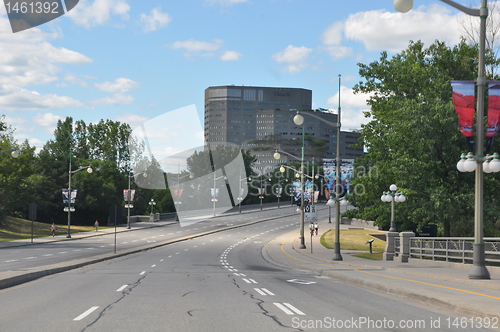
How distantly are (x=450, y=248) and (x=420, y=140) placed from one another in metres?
8.64

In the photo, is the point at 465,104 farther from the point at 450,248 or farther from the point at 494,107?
the point at 450,248

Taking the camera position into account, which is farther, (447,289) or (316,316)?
(447,289)

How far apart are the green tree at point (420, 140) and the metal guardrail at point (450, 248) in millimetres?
2855

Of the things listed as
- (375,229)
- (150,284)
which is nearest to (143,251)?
(150,284)

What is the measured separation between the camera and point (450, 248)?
28.2 m

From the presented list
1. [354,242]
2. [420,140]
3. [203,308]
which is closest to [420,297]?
[203,308]

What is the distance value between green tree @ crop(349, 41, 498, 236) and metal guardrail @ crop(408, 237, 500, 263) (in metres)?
2.86

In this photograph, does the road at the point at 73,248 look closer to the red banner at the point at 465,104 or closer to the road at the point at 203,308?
the road at the point at 203,308

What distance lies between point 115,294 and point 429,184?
88.8ft

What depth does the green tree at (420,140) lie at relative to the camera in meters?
34.3

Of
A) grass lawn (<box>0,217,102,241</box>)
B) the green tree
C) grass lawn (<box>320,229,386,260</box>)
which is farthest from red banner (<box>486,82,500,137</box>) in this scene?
grass lawn (<box>0,217,102,241</box>)

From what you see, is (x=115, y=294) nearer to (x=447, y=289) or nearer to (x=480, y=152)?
(x=447, y=289)

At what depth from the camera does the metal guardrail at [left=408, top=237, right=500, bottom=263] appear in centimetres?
2361

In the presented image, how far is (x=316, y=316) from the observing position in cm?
1041
